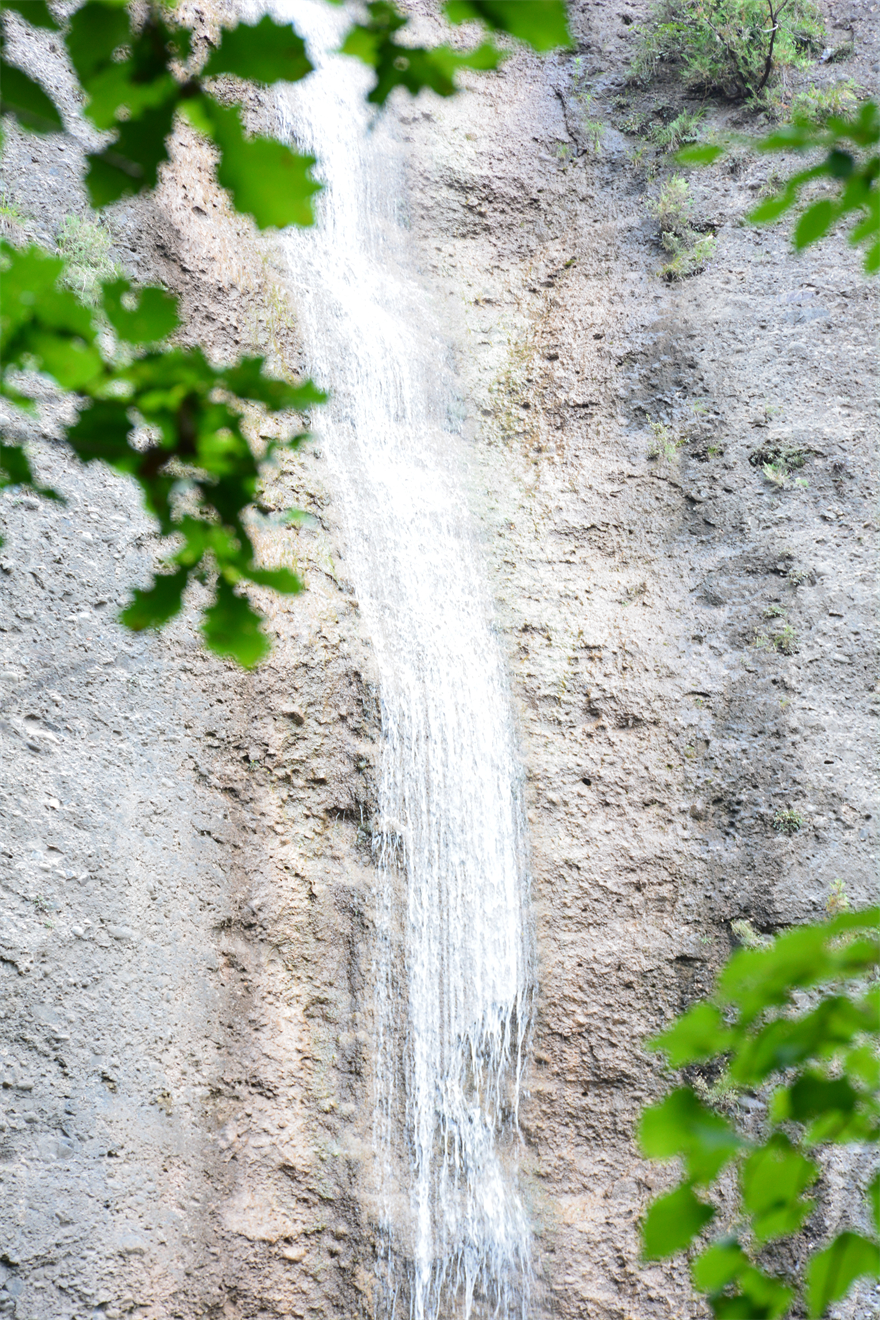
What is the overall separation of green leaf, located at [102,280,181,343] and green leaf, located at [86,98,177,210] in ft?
0.30

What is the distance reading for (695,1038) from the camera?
2.91ft

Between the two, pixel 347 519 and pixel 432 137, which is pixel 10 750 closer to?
pixel 347 519

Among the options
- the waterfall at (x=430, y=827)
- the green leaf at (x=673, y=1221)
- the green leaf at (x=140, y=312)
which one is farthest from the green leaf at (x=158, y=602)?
the waterfall at (x=430, y=827)

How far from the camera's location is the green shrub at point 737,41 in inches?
315

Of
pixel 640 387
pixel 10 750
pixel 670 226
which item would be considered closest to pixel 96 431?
pixel 10 750

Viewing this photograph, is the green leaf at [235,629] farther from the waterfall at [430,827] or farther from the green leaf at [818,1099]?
the waterfall at [430,827]

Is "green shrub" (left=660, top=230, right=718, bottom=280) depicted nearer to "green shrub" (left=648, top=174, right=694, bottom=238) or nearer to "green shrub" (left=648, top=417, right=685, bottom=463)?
"green shrub" (left=648, top=174, right=694, bottom=238)

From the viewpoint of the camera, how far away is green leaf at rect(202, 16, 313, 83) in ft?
3.10

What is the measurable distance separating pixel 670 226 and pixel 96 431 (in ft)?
25.0

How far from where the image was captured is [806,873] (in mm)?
5047

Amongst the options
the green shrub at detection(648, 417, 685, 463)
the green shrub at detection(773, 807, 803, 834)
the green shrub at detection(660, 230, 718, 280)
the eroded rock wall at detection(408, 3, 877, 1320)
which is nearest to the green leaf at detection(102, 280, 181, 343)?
the eroded rock wall at detection(408, 3, 877, 1320)

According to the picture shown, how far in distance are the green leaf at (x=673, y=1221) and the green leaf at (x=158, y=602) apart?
758mm

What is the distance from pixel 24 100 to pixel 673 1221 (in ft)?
3.94

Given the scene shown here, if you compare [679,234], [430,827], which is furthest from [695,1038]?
[679,234]
